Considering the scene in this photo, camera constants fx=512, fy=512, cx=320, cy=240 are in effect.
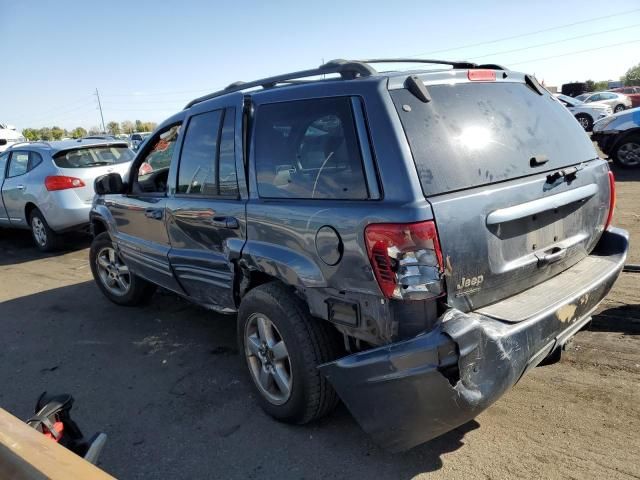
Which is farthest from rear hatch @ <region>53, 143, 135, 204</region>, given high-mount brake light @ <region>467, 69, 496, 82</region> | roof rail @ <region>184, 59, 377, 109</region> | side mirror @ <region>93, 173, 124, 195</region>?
high-mount brake light @ <region>467, 69, 496, 82</region>

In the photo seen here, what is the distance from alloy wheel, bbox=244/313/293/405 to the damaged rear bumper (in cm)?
54

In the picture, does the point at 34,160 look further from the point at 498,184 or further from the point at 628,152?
the point at 628,152

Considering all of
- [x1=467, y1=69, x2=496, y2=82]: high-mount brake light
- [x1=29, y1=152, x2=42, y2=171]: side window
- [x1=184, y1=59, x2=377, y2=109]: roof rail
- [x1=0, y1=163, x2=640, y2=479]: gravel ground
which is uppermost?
[x1=184, y1=59, x2=377, y2=109]: roof rail

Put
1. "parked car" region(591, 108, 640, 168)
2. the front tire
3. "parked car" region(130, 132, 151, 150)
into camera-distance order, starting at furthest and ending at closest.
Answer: "parked car" region(130, 132, 151, 150)
"parked car" region(591, 108, 640, 168)
the front tire

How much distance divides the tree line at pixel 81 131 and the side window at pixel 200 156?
2295 inches

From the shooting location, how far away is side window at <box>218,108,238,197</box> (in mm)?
3254

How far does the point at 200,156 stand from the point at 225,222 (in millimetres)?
679

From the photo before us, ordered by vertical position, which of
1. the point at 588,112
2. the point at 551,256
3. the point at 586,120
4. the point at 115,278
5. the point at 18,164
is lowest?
the point at 115,278

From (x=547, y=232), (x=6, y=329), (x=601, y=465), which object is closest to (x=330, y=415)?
(x=601, y=465)

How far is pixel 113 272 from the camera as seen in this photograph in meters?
5.35

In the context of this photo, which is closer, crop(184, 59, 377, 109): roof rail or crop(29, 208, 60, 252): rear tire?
crop(184, 59, 377, 109): roof rail

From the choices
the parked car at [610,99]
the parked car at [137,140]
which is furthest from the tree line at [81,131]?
the parked car at [610,99]

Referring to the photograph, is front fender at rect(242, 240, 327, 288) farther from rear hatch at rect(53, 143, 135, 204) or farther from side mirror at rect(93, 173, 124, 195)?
rear hatch at rect(53, 143, 135, 204)

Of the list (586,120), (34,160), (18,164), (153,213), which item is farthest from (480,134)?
(586,120)
